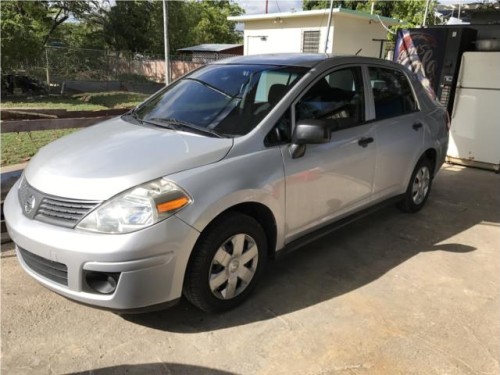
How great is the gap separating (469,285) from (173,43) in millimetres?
42970

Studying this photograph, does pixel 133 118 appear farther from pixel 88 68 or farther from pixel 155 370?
pixel 88 68

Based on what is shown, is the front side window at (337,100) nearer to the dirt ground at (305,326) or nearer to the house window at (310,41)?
the dirt ground at (305,326)

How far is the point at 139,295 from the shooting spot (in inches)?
101

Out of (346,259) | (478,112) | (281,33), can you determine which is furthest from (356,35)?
(346,259)

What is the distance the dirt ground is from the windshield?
132 cm

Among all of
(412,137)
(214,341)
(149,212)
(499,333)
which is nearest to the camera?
→ (149,212)

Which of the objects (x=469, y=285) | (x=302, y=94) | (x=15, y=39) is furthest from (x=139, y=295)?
(x=15, y=39)

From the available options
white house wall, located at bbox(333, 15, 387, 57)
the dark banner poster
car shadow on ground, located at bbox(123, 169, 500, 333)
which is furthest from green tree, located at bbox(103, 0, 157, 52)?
car shadow on ground, located at bbox(123, 169, 500, 333)

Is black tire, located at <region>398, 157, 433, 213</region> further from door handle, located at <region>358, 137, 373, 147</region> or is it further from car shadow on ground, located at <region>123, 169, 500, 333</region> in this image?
door handle, located at <region>358, 137, 373, 147</region>

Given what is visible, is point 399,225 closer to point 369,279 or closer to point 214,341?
point 369,279

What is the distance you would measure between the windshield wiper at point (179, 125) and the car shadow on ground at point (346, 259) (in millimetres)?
1130

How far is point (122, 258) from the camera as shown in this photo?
246 cm

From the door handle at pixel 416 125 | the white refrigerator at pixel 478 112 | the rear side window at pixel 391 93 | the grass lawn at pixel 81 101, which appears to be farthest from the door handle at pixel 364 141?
the grass lawn at pixel 81 101

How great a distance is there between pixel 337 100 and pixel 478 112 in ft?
15.3
